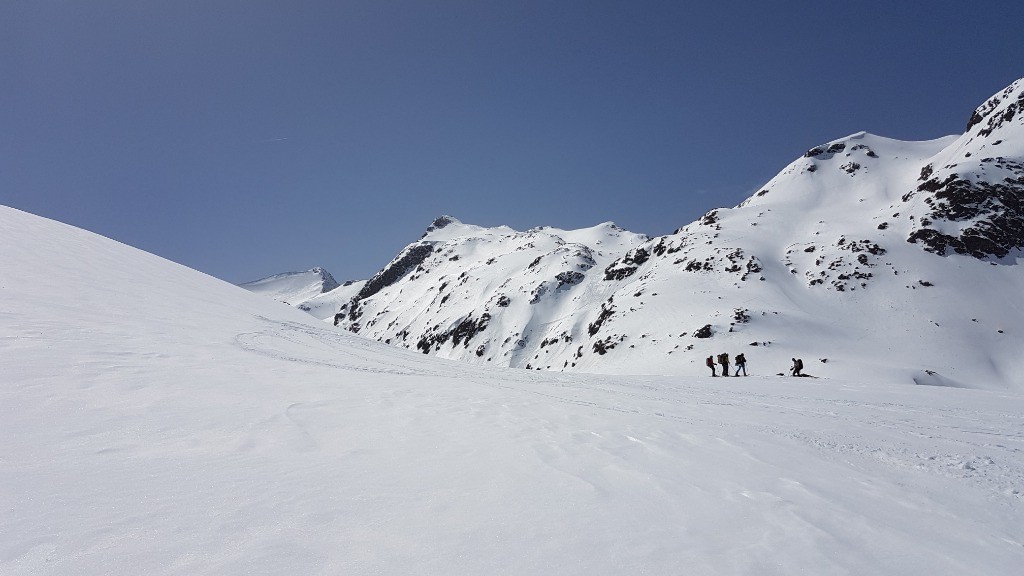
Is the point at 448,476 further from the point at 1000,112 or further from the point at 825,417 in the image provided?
the point at 1000,112

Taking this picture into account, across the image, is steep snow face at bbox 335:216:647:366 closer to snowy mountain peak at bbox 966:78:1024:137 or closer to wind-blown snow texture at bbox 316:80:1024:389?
wind-blown snow texture at bbox 316:80:1024:389

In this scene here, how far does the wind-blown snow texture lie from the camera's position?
45.7 m

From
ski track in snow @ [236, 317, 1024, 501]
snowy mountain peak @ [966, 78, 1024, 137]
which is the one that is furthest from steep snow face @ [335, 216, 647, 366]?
snowy mountain peak @ [966, 78, 1024, 137]

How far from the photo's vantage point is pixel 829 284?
193 ft

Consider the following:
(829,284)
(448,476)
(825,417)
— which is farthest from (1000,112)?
(448,476)

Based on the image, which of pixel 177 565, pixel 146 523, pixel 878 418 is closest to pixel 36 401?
pixel 146 523

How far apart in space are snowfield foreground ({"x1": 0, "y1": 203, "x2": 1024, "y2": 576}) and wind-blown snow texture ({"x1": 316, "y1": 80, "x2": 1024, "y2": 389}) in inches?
1453

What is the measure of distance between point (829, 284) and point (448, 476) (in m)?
69.2

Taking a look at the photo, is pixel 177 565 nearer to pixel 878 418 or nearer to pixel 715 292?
pixel 878 418

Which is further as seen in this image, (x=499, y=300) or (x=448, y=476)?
(x=499, y=300)

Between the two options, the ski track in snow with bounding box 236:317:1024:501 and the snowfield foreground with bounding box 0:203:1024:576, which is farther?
the ski track in snow with bounding box 236:317:1024:501

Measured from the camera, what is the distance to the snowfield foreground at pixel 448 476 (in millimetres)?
3439

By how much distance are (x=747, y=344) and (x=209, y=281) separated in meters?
48.9

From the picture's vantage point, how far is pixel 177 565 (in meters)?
3.07
